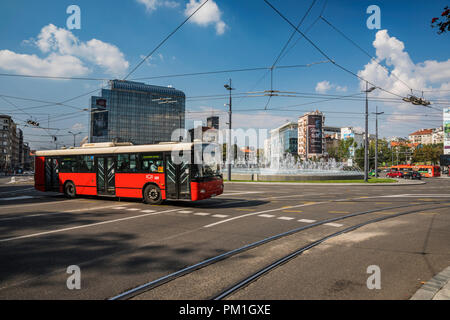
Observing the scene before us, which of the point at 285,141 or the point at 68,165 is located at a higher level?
the point at 285,141

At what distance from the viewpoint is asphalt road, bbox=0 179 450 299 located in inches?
154

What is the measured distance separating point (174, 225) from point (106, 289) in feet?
13.9

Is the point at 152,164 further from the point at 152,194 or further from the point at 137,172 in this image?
the point at 152,194

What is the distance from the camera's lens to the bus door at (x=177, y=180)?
11398 millimetres

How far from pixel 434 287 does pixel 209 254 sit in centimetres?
359

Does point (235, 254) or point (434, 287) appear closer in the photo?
point (434, 287)

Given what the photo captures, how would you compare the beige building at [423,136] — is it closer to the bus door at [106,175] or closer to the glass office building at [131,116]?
the glass office building at [131,116]

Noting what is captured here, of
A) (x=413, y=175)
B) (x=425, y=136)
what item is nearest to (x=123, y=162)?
(x=413, y=175)

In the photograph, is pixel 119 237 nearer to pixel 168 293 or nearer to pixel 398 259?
pixel 168 293

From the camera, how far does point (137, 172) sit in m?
12.6

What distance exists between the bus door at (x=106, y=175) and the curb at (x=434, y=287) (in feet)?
40.6

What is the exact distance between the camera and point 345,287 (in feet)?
13.0

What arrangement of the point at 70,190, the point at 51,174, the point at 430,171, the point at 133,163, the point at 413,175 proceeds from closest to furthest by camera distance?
the point at 133,163 → the point at 70,190 → the point at 51,174 → the point at 413,175 → the point at 430,171

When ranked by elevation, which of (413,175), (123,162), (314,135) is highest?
(314,135)
